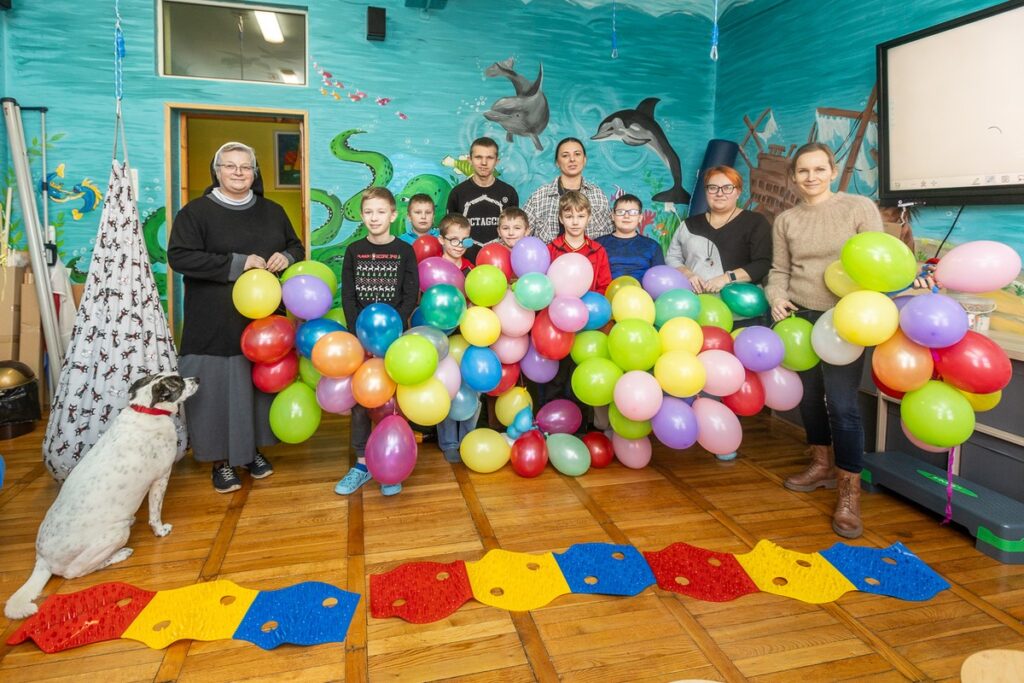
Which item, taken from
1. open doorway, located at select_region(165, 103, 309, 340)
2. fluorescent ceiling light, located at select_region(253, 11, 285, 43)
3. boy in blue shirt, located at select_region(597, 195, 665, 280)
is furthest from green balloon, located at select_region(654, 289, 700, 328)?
fluorescent ceiling light, located at select_region(253, 11, 285, 43)

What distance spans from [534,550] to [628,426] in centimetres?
76

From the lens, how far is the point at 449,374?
→ 2471 mm

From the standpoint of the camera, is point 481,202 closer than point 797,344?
No

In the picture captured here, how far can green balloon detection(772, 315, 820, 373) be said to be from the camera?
7.59ft

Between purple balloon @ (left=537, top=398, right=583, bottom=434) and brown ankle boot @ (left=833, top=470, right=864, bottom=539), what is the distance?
1.11 m

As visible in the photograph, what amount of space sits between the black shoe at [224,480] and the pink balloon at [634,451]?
5.46 ft

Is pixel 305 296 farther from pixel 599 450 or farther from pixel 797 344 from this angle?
pixel 797 344

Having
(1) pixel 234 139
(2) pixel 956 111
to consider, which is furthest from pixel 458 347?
(1) pixel 234 139

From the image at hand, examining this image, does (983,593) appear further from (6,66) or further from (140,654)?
(6,66)

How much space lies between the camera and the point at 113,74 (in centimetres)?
395

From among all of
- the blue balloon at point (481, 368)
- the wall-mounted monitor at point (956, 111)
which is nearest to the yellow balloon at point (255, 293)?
the blue balloon at point (481, 368)

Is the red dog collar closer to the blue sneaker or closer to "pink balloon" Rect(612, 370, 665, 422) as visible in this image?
the blue sneaker

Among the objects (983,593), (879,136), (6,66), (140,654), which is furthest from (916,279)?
(6,66)

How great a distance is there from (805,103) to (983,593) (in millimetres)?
3114
